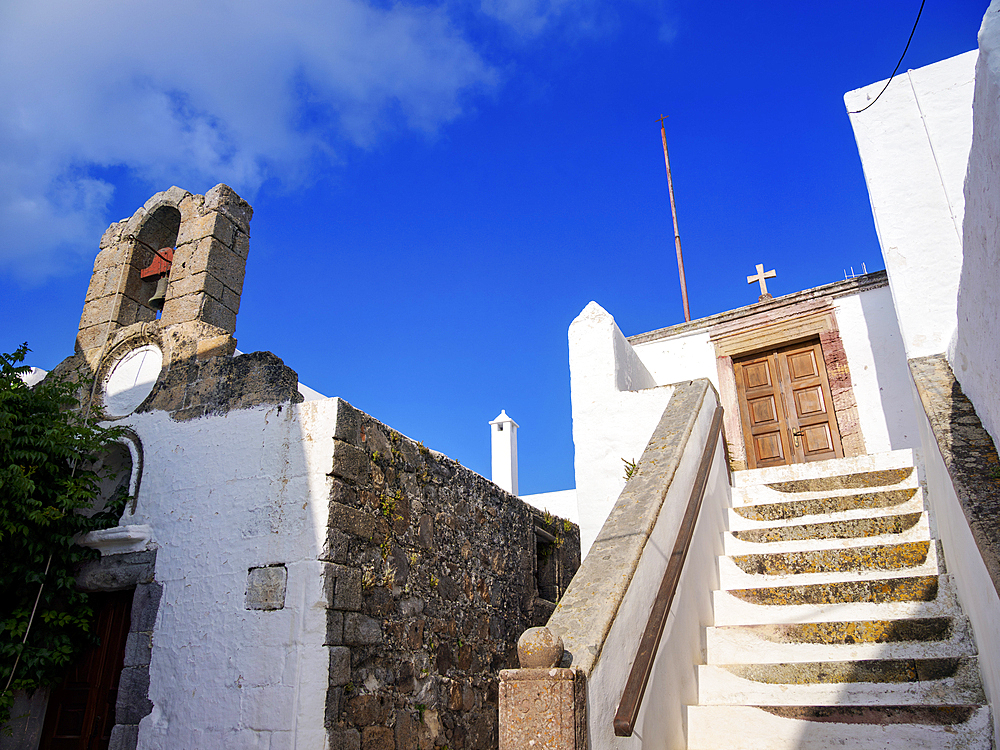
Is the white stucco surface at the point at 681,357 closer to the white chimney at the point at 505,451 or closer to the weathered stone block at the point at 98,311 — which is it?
the white chimney at the point at 505,451

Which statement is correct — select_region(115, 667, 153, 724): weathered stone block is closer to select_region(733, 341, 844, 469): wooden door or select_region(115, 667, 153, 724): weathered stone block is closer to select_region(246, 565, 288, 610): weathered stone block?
select_region(246, 565, 288, 610): weathered stone block

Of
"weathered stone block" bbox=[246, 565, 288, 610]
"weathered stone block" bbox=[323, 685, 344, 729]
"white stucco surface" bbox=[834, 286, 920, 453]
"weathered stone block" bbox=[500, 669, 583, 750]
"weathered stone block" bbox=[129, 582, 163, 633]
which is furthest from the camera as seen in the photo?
"white stucco surface" bbox=[834, 286, 920, 453]

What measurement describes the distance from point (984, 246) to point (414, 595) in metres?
3.95

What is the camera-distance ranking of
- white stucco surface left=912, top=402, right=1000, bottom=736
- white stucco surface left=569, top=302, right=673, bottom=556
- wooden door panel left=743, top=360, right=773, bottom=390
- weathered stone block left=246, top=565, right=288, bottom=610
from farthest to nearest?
wooden door panel left=743, top=360, right=773, bottom=390
white stucco surface left=569, top=302, right=673, bottom=556
weathered stone block left=246, top=565, right=288, bottom=610
white stucco surface left=912, top=402, right=1000, bottom=736

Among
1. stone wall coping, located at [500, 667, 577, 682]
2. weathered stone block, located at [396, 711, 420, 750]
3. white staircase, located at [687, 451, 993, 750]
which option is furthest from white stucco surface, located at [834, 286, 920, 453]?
stone wall coping, located at [500, 667, 577, 682]

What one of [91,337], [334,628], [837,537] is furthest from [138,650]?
[837,537]

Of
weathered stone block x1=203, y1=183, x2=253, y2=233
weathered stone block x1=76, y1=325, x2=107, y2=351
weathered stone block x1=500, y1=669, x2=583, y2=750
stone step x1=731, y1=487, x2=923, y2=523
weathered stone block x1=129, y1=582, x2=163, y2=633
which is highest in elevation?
weathered stone block x1=203, y1=183, x2=253, y2=233

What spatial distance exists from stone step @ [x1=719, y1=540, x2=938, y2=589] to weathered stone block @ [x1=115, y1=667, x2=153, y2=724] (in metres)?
3.68

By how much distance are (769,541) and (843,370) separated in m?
3.42

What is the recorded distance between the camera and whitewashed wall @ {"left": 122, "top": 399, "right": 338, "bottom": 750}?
3.86 meters

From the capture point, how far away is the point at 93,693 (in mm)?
4531

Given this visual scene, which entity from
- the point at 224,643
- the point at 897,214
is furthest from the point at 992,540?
the point at 224,643

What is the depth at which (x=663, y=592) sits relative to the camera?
9.82ft

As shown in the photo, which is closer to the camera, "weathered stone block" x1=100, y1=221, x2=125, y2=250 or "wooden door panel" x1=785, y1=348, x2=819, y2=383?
"weathered stone block" x1=100, y1=221, x2=125, y2=250
